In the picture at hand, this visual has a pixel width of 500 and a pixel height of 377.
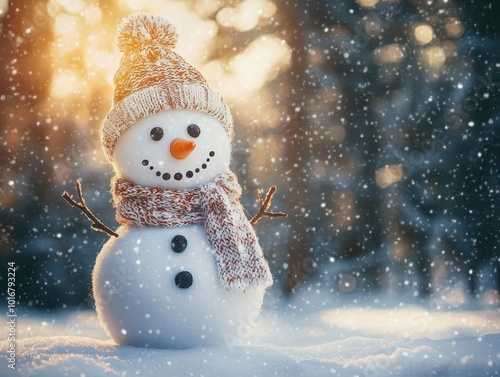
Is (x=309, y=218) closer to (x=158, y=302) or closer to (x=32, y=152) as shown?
(x=32, y=152)

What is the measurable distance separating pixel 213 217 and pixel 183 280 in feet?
0.51

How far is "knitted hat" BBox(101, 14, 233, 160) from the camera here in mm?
1265

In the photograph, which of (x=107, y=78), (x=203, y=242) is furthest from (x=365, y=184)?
(x=203, y=242)

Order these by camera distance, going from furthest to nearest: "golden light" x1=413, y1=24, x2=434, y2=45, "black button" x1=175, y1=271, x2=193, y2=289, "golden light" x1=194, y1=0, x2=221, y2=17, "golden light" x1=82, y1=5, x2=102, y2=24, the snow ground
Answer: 1. "golden light" x1=413, y1=24, x2=434, y2=45
2. "golden light" x1=194, y1=0, x2=221, y2=17
3. "golden light" x1=82, y1=5, x2=102, y2=24
4. "black button" x1=175, y1=271, x2=193, y2=289
5. the snow ground

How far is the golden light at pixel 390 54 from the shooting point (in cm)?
233

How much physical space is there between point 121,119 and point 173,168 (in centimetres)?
16

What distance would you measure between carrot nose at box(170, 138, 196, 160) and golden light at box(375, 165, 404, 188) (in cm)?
127

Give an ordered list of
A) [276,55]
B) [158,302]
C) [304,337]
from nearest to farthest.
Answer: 1. [158,302]
2. [304,337]
3. [276,55]

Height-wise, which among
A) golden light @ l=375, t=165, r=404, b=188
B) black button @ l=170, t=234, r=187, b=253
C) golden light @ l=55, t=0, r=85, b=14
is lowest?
black button @ l=170, t=234, r=187, b=253

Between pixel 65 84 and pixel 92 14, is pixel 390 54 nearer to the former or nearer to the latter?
pixel 92 14

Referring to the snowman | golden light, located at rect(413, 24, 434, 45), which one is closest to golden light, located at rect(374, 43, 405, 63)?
golden light, located at rect(413, 24, 434, 45)

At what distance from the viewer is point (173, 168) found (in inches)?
49.9

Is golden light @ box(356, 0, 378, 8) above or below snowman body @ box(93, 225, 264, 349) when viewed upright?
above

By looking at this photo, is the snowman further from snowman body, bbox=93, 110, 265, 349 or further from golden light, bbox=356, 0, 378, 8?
golden light, bbox=356, 0, 378, 8
